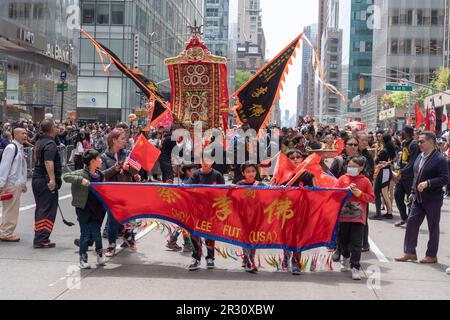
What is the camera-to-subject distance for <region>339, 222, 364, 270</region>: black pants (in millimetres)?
7703

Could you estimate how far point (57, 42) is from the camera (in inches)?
1436

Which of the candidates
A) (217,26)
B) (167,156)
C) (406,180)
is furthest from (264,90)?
(217,26)

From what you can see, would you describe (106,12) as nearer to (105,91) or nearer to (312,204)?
(105,91)

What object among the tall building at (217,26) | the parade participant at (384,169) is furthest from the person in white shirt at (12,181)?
the tall building at (217,26)

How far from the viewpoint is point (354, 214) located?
786 cm

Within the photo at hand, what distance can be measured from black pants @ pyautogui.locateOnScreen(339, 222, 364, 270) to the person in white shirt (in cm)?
489

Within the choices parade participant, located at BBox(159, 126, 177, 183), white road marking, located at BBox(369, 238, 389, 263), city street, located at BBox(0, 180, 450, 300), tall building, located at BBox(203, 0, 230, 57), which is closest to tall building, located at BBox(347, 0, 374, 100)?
tall building, located at BBox(203, 0, 230, 57)

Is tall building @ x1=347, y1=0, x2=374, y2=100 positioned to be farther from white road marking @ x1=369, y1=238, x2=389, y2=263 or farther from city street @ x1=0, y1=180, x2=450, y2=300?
city street @ x1=0, y1=180, x2=450, y2=300

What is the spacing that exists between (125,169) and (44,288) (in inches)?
98.2

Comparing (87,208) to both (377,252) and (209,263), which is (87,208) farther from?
(377,252)

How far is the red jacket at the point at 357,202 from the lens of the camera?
7.82 metres

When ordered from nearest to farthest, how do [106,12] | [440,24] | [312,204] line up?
1. [312,204]
2. [106,12]
3. [440,24]

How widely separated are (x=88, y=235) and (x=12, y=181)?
2428 mm
